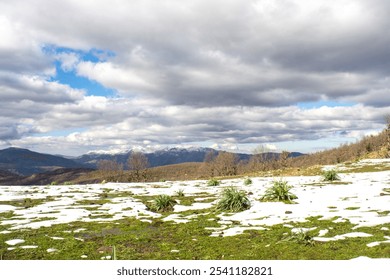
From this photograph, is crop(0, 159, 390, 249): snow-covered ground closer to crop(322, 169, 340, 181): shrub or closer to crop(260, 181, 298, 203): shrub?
crop(260, 181, 298, 203): shrub

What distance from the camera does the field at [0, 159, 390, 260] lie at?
30.9ft

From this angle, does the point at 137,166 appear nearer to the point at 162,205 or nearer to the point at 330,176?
the point at 330,176

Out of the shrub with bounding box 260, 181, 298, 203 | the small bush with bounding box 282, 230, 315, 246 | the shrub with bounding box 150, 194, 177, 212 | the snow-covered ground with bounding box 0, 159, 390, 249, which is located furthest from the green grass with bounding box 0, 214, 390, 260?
the shrub with bounding box 260, 181, 298, 203

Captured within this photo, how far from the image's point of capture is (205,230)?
1258cm

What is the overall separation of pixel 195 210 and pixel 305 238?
8241mm

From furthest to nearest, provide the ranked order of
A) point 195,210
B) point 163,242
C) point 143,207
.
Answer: point 143,207
point 195,210
point 163,242

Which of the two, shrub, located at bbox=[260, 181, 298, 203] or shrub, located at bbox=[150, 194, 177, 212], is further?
shrub, located at bbox=[260, 181, 298, 203]

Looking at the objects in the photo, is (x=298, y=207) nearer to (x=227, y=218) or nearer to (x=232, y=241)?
(x=227, y=218)

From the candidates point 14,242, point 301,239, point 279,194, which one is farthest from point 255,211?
point 14,242

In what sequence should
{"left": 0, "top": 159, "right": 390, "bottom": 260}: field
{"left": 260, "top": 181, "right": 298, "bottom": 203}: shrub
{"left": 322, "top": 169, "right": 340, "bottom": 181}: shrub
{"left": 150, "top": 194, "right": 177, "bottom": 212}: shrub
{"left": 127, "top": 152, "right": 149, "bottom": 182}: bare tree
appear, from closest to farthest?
{"left": 0, "top": 159, "right": 390, "bottom": 260}: field, {"left": 150, "top": 194, "right": 177, "bottom": 212}: shrub, {"left": 260, "top": 181, "right": 298, "bottom": 203}: shrub, {"left": 322, "top": 169, "right": 340, "bottom": 181}: shrub, {"left": 127, "top": 152, "right": 149, "bottom": 182}: bare tree
